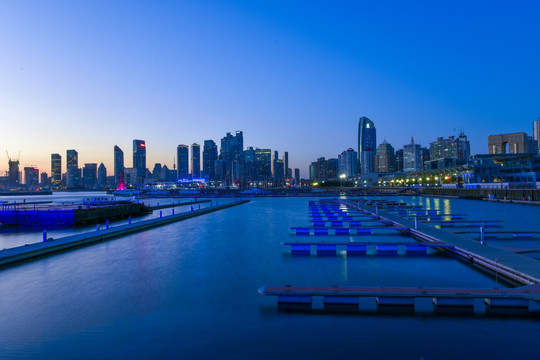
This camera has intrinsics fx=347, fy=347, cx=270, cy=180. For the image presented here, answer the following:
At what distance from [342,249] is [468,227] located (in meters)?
15.5

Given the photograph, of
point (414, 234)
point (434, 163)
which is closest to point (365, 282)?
point (414, 234)

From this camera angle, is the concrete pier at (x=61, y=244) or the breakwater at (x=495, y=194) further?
the breakwater at (x=495, y=194)

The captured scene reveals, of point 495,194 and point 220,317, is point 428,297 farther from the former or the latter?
point 495,194

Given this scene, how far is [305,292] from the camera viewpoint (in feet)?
36.4

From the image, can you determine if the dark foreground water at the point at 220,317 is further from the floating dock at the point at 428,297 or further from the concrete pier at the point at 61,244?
the concrete pier at the point at 61,244

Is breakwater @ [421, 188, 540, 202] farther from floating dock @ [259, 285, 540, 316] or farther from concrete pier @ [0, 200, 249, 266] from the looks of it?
concrete pier @ [0, 200, 249, 266]

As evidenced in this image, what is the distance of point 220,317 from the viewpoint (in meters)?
11.3

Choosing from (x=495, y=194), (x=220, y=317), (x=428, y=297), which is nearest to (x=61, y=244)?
(x=220, y=317)

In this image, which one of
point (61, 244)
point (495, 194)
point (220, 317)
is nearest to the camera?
point (220, 317)

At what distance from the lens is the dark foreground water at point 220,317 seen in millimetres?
8945

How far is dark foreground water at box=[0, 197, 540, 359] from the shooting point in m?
8.95

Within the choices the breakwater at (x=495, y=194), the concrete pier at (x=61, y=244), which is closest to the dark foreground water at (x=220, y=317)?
the concrete pier at (x=61, y=244)

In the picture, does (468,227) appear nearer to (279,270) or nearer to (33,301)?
(279,270)

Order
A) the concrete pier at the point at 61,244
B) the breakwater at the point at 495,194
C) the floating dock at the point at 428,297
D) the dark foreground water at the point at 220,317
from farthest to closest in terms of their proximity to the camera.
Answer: the breakwater at the point at 495,194
the concrete pier at the point at 61,244
the floating dock at the point at 428,297
the dark foreground water at the point at 220,317
